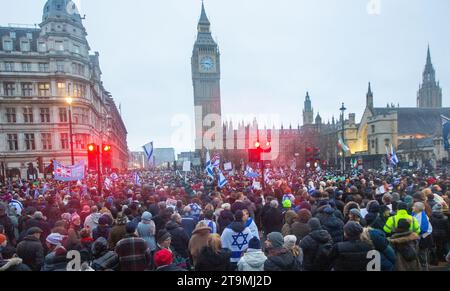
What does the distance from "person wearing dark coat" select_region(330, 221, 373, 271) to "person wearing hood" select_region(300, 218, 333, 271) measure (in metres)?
0.32

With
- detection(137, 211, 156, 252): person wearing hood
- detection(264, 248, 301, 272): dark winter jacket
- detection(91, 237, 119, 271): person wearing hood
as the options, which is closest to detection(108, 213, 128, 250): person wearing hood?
detection(137, 211, 156, 252): person wearing hood

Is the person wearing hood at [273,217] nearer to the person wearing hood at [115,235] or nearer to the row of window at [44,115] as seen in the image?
the person wearing hood at [115,235]

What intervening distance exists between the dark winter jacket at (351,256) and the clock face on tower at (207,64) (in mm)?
129792

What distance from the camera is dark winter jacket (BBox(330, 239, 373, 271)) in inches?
160

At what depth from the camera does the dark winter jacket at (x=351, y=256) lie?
13.4 feet

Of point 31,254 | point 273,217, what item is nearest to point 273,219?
point 273,217

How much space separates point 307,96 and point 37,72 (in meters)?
120

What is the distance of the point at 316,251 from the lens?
4.99m

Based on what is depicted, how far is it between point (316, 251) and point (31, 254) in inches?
204

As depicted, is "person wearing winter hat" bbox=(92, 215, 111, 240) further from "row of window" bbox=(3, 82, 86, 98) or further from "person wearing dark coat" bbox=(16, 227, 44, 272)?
"row of window" bbox=(3, 82, 86, 98)

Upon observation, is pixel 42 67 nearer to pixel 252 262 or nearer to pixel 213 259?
pixel 213 259

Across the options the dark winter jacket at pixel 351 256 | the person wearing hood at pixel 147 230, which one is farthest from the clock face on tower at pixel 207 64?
the dark winter jacket at pixel 351 256
